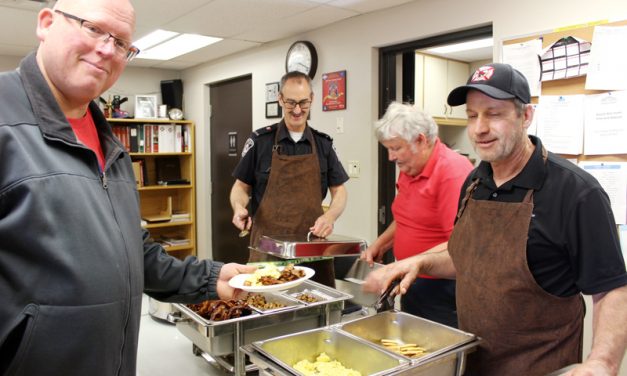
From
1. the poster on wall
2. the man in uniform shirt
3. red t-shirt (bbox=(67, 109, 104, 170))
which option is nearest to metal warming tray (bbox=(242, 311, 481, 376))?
red t-shirt (bbox=(67, 109, 104, 170))

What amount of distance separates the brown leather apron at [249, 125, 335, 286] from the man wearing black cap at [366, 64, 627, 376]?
1.27 meters

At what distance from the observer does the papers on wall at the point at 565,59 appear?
7.93 ft

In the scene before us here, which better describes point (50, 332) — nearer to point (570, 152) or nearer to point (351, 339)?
point (351, 339)

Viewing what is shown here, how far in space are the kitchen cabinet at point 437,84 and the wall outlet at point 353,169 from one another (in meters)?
1.04

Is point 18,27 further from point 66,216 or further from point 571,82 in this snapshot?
point 571,82

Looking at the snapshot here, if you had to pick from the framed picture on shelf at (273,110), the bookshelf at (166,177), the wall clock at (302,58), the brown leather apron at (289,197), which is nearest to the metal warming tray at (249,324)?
the brown leather apron at (289,197)

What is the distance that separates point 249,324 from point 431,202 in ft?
3.03

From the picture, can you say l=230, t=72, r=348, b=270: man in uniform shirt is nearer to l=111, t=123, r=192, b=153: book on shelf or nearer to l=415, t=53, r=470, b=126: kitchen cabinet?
l=415, t=53, r=470, b=126: kitchen cabinet

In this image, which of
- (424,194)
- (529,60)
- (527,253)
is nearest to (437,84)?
(529,60)

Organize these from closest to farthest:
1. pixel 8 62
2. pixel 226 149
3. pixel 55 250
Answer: pixel 55 250, pixel 8 62, pixel 226 149

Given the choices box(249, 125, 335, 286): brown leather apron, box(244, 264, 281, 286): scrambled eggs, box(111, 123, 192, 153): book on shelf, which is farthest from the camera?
box(111, 123, 192, 153): book on shelf

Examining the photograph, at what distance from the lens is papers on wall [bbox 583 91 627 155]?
2.34 m

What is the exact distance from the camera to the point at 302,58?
4.14 meters

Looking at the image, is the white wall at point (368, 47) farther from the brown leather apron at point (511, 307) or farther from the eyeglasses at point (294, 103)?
the brown leather apron at point (511, 307)
